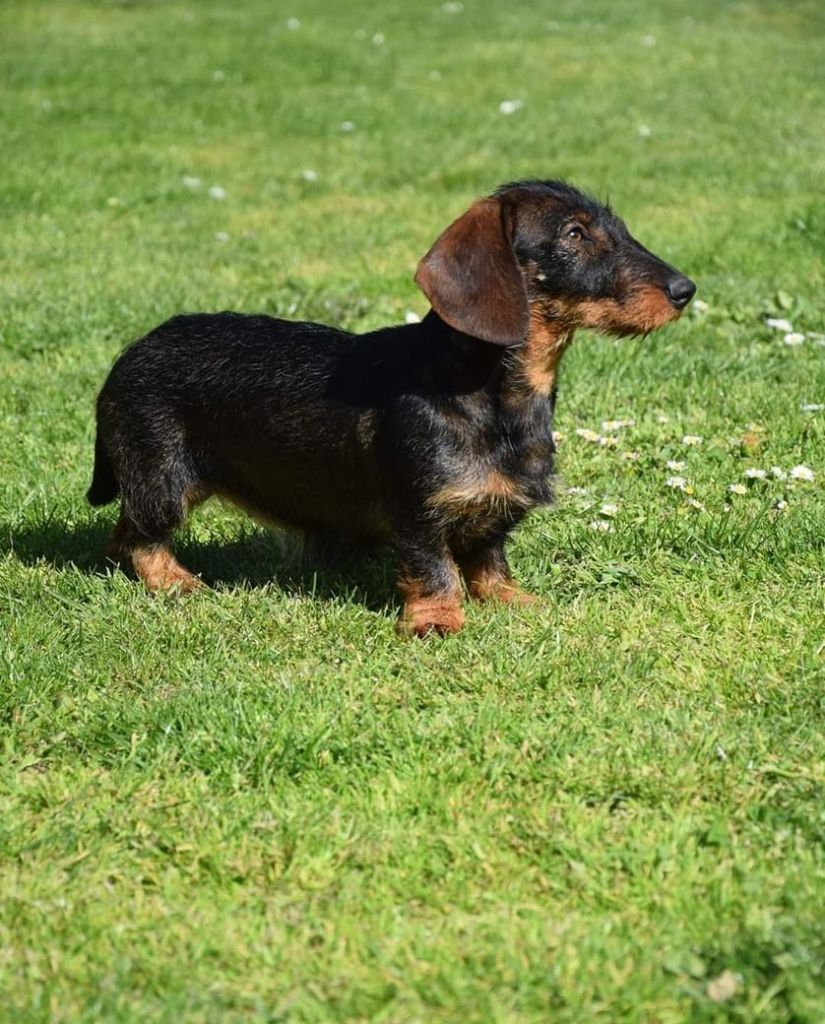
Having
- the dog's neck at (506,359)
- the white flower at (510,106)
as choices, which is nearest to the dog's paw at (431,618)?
the dog's neck at (506,359)

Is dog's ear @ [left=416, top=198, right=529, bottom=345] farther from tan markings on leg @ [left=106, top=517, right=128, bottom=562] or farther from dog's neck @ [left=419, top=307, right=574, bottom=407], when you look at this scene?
tan markings on leg @ [left=106, top=517, right=128, bottom=562]

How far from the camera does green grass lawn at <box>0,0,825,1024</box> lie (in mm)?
2865

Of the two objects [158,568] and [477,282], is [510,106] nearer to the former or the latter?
[158,568]

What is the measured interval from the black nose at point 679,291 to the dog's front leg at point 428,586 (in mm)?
1038

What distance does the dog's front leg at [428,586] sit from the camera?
425 centimetres

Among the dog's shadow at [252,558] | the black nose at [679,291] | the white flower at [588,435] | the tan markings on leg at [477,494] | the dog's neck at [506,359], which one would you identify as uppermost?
the black nose at [679,291]

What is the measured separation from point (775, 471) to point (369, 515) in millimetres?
1753

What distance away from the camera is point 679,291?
415cm

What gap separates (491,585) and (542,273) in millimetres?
1062

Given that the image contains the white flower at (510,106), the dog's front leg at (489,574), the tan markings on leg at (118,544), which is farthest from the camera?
the white flower at (510,106)

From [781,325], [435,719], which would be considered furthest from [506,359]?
[781,325]

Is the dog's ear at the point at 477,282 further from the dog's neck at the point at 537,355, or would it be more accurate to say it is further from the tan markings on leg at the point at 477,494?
the tan markings on leg at the point at 477,494

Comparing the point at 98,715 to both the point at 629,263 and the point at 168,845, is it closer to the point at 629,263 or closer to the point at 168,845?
the point at 168,845

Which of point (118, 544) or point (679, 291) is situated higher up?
point (679, 291)
